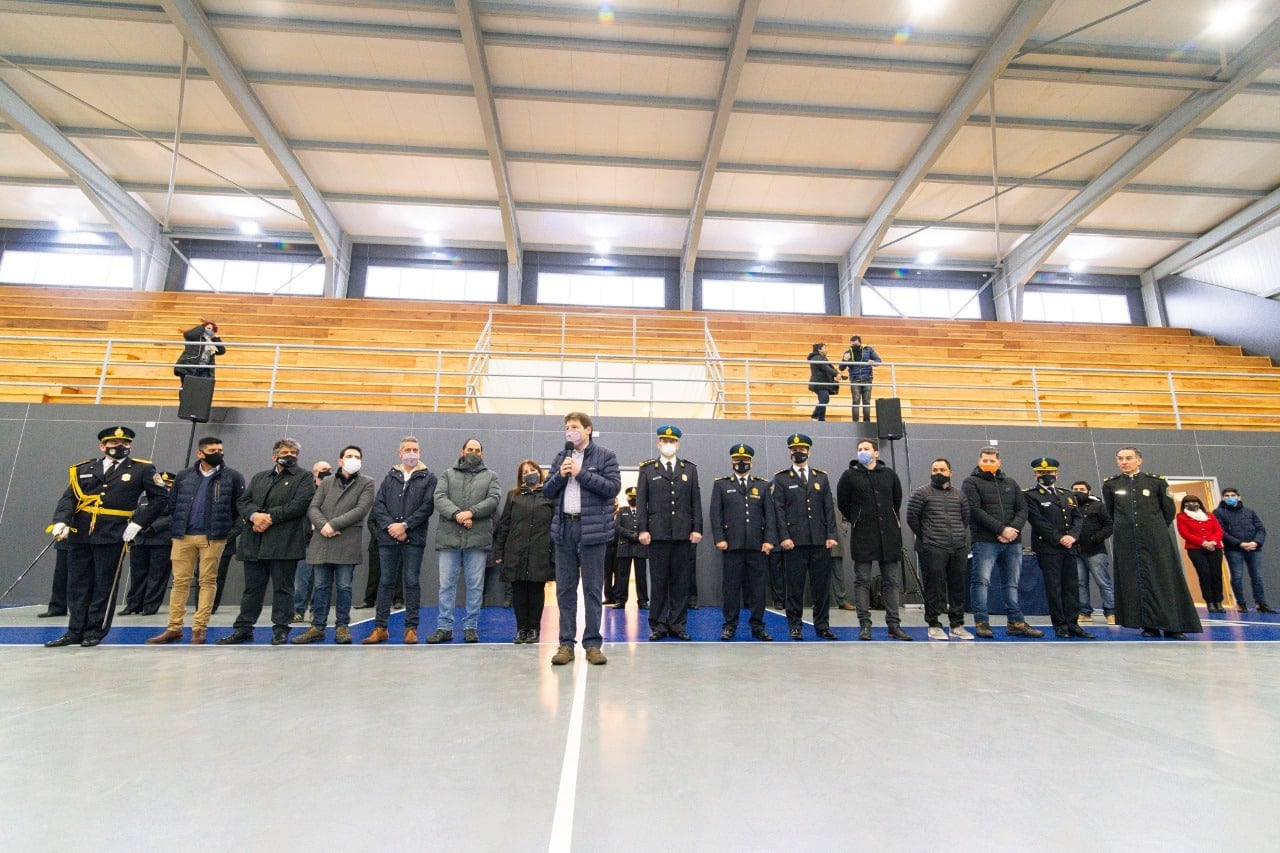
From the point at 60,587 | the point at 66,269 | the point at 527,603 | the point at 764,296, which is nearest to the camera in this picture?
the point at 527,603

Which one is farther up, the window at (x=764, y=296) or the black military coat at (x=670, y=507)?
the window at (x=764, y=296)

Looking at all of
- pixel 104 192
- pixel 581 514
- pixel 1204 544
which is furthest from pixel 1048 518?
pixel 104 192

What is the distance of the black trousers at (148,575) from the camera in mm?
6824

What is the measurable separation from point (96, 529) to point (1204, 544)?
12.3m

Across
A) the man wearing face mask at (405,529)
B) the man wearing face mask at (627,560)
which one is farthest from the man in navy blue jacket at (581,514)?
the man wearing face mask at (627,560)

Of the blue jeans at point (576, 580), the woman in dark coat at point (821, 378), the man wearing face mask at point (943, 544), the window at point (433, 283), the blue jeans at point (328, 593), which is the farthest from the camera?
the window at point (433, 283)

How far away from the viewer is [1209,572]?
805 centimetres

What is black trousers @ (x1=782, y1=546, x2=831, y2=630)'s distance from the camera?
5203 mm

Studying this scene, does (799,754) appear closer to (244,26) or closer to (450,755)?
(450,755)

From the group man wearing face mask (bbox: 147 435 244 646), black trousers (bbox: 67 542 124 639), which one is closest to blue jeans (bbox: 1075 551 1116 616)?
man wearing face mask (bbox: 147 435 244 646)

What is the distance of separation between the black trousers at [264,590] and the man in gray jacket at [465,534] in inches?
46.4

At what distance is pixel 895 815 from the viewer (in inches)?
65.9

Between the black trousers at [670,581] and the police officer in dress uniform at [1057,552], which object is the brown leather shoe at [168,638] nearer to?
the black trousers at [670,581]

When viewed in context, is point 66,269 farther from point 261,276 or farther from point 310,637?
point 310,637
